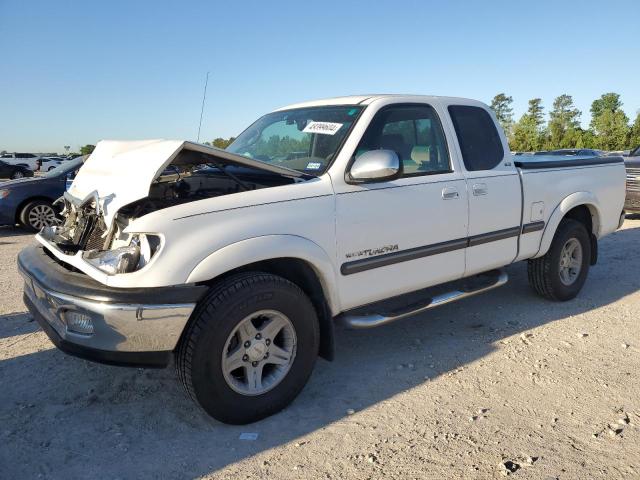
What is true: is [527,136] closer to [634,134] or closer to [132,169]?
[634,134]

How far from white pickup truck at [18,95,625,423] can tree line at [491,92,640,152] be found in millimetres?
32111

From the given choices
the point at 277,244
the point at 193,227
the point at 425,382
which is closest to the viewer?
the point at 193,227

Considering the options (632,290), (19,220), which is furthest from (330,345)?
(19,220)

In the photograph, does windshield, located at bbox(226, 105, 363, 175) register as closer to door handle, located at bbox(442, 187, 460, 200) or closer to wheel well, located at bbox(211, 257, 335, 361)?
wheel well, located at bbox(211, 257, 335, 361)

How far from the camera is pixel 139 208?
10.1 ft

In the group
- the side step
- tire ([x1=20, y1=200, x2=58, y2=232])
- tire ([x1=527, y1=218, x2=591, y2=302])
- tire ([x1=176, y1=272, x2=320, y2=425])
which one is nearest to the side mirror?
tire ([x1=176, y1=272, x2=320, y2=425])

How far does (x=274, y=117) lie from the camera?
4406mm

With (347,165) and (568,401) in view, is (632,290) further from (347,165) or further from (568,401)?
(347,165)

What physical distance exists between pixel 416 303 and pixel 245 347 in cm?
144

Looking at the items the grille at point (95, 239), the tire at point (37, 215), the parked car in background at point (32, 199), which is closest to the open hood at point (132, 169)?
the grille at point (95, 239)

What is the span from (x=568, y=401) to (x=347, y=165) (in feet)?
6.65

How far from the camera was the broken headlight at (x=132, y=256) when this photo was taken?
8.79 feet

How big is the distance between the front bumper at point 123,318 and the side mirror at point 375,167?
3.98 ft

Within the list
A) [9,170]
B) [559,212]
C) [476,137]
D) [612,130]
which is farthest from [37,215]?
[612,130]
